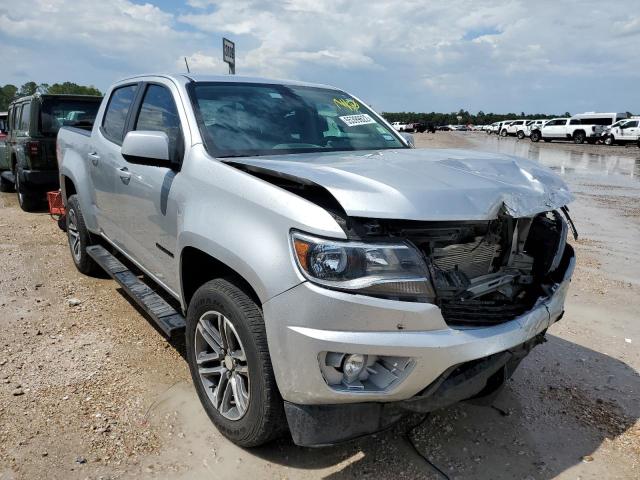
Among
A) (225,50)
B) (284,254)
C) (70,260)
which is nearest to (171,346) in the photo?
(284,254)

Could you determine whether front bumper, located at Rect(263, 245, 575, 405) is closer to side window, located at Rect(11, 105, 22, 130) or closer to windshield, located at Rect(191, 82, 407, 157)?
windshield, located at Rect(191, 82, 407, 157)

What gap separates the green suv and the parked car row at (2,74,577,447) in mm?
5960

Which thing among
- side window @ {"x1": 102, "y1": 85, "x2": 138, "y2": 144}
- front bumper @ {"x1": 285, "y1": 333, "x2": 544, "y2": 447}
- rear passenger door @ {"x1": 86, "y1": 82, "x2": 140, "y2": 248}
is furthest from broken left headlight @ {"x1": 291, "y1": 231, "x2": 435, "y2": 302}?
side window @ {"x1": 102, "y1": 85, "x2": 138, "y2": 144}

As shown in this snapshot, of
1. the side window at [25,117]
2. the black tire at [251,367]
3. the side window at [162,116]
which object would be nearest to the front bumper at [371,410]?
the black tire at [251,367]

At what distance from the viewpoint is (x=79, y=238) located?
529 centimetres

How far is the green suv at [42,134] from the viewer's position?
8516 mm

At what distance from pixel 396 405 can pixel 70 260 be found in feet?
16.7

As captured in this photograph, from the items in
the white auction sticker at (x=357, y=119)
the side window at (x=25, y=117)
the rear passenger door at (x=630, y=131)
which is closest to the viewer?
the white auction sticker at (x=357, y=119)

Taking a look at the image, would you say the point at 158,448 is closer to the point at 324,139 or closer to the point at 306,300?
the point at 306,300

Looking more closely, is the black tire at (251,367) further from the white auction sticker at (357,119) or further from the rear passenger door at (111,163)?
the white auction sticker at (357,119)

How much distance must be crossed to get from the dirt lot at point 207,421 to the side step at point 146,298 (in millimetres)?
423

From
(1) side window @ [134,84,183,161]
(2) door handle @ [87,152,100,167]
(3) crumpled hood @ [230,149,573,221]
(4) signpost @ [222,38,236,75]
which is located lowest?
(2) door handle @ [87,152,100,167]

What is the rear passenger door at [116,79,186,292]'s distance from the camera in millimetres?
3049

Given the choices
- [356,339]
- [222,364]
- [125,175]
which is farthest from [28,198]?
[356,339]
